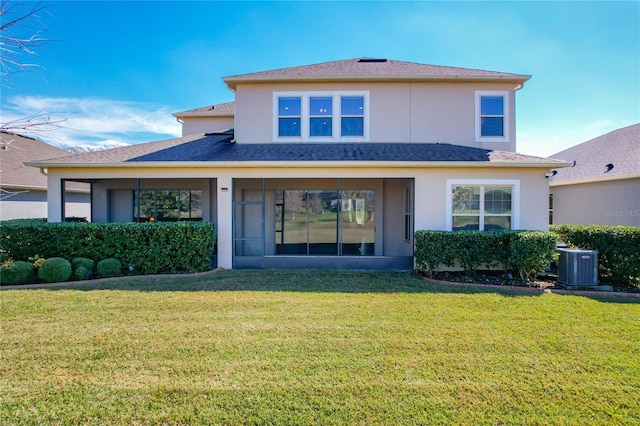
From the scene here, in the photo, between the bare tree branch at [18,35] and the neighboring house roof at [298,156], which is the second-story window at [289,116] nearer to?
the neighboring house roof at [298,156]

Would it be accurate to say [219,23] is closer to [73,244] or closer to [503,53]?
[73,244]

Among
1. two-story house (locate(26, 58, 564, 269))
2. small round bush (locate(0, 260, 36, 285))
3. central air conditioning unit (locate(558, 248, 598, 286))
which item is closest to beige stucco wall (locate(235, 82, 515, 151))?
two-story house (locate(26, 58, 564, 269))

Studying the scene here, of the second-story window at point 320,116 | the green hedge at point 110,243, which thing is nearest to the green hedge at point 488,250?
the second-story window at point 320,116

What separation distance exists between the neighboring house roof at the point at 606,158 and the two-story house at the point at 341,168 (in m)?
5.34

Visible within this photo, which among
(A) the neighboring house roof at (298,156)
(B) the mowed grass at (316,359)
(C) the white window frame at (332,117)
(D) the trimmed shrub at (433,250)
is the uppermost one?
(C) the white window frame at (332,117)

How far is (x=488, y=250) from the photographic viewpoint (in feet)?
27.2

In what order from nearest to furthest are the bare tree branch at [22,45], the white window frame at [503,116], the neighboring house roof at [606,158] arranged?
the bare tree branch at [22,45], the white window frame at [503,116], the neighboring house roof at [606,158]

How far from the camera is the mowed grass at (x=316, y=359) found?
306cm

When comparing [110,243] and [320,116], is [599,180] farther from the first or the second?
[110,243]

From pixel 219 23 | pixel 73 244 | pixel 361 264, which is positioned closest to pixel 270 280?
pixel 361 264

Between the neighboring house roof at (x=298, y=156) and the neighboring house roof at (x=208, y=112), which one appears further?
the neighboring house roof at (x=208, y=112)

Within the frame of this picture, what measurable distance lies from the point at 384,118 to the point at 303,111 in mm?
2919

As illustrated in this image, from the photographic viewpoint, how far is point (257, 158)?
31.6 ft

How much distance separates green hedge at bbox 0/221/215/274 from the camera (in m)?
8.58
